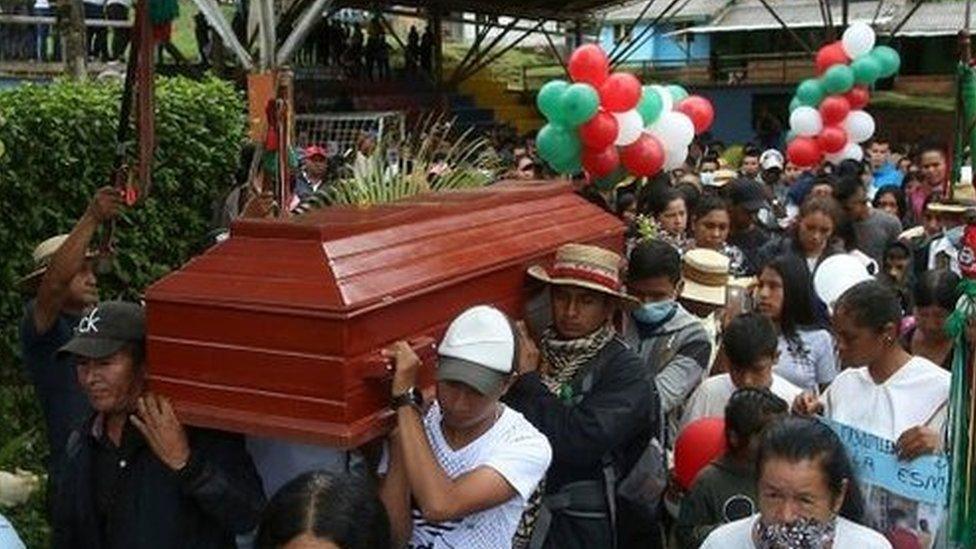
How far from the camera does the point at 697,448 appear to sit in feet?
11.1

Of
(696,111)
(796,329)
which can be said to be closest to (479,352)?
Result: (796,329)

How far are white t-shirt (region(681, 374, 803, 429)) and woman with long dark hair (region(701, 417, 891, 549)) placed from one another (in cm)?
128

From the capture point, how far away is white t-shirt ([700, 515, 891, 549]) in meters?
2.33

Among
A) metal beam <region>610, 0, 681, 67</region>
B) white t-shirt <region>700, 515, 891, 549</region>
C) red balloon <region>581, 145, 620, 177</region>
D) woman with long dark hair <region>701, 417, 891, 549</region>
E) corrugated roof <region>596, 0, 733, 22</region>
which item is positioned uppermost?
corrugated roof <region>596, 0, 733, 22</region>

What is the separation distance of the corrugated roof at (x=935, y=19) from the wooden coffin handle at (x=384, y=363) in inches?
738

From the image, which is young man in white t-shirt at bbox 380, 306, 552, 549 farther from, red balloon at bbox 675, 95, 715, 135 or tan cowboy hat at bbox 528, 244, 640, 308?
red balloon at bbox 675, 95, 715, 135

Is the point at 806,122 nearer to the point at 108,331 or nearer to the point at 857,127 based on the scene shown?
the point at 857,127

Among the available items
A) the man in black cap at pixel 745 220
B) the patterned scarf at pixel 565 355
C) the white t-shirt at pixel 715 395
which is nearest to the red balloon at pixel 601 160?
the man in black cap at pixel 745 220

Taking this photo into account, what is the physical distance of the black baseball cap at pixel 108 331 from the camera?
262 centimetres

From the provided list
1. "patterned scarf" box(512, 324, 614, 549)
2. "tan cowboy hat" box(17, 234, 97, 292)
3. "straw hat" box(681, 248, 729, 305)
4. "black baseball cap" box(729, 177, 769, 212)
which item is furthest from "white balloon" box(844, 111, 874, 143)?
"tan cowboy hat" box(17, 234, 97, 292)

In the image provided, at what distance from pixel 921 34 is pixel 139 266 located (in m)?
17.0

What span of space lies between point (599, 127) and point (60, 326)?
10.1 feet

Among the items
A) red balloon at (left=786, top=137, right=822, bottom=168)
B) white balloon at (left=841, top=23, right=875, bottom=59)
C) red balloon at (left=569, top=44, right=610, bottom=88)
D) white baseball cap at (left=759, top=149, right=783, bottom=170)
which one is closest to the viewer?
red balloon at (left=569, top=44, right=610, bottom=88)

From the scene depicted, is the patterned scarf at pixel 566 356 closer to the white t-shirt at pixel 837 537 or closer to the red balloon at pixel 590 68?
the white t-shirt at pixel 837 537
